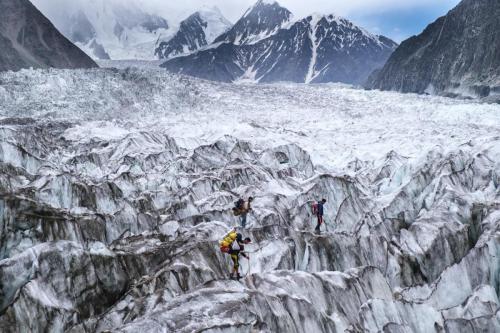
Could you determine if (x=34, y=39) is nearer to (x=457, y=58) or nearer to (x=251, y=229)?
(x=457, y=58)

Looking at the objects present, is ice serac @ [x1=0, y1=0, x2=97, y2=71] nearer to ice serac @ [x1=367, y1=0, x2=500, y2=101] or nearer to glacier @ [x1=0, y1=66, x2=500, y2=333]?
glacier @ [x1=0, y1=66, x2=500, y2=333]

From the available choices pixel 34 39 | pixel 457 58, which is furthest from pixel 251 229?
pixel 34 39

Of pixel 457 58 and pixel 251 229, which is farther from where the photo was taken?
pixel 457 58

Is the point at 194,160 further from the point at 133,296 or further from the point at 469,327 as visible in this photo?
the point at 469,327

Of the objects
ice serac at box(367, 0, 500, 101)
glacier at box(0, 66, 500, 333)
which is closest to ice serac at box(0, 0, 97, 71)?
glacier at box(0, 66, 500, 333)

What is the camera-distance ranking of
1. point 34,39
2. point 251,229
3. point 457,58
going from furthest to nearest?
point 34,39 < point 457,58 < point 251,229

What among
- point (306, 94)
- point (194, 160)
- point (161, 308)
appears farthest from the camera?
point (306, 94)

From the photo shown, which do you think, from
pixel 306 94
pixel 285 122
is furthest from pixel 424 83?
pixel 285 122

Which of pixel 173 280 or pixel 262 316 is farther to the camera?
pixel 173 280
